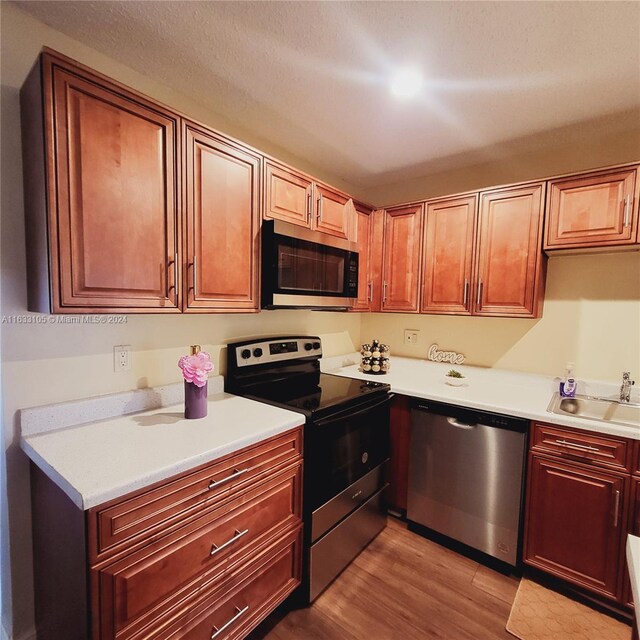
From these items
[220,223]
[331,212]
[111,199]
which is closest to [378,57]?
[331,212]

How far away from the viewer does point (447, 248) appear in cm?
233

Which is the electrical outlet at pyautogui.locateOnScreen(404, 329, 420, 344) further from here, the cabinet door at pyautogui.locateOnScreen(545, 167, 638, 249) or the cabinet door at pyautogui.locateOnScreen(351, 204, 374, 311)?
the cabinet door at pyautogui.locateOnScreen(545, 167, 638, 249)

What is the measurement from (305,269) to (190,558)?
1385 mm

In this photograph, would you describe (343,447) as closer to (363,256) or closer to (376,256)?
(363,256)

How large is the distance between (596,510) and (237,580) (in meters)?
1.63

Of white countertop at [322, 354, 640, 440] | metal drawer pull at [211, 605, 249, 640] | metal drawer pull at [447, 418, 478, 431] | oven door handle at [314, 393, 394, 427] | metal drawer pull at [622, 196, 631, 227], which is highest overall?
metal drawer pull at [622, 196, 631, 227]

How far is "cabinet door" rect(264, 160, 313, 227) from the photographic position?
5.71ft

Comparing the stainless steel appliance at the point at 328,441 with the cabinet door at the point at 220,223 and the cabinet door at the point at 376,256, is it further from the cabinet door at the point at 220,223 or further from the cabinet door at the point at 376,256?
the cabinet door at the point at 376,256

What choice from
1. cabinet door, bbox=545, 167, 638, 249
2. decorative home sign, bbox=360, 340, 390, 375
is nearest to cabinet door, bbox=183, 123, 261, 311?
decorative home sign, bbox=360, 340, 390, 375

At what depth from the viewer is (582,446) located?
1.58 metres

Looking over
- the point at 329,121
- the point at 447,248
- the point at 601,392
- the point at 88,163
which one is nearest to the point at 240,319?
the point at 88,163

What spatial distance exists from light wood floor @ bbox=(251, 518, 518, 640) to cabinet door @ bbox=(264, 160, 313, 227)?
6.36 feet

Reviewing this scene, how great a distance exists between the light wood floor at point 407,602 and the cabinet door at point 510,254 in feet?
4.89

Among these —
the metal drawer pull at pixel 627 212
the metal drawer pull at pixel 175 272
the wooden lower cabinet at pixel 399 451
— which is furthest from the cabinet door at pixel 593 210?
the metal drawer pull at pixel 175 272
